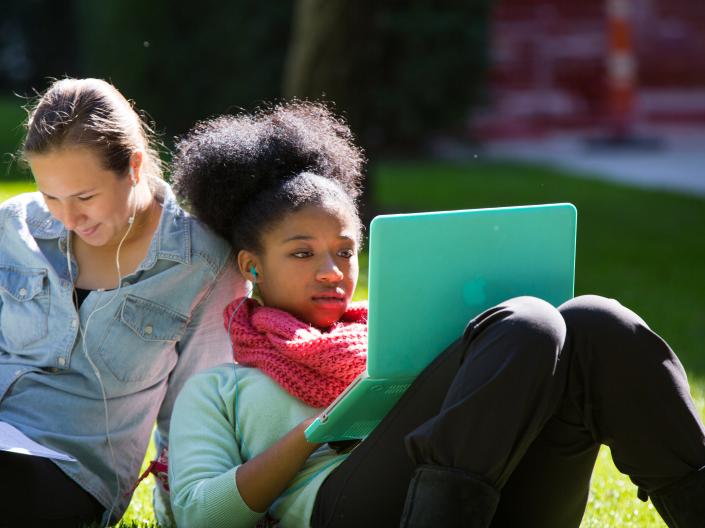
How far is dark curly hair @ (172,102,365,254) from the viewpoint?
8.79 feet

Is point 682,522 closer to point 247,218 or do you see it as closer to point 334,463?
point 334,463

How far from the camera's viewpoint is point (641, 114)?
13164 millimetres

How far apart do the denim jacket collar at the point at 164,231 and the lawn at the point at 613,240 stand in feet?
2.36

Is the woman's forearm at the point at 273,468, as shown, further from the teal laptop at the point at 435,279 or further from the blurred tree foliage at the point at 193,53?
the blurred tree foliage at the point at 193,53

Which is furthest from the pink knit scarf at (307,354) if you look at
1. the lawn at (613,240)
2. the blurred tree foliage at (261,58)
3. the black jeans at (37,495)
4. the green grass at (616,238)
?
the blurred tree foliage at (261,58)

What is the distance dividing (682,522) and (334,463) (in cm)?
74

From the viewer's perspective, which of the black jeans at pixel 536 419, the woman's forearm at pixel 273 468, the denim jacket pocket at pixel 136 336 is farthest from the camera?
the denim jacket pocket at pixel 136 336

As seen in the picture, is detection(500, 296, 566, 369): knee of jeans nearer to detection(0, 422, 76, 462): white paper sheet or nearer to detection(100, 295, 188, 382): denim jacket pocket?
detection(100, 295, 188, 382): denim jacket pocket

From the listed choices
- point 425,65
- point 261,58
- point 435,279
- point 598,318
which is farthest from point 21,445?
point 261,58

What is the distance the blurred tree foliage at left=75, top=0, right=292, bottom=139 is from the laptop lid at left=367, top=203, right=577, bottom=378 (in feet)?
31.8

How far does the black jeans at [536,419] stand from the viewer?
6.84ft

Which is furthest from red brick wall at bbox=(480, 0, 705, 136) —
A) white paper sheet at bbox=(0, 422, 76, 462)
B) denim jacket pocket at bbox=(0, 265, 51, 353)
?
white paper sheet at bbox=(0, 422, 76, 462)

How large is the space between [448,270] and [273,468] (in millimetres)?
554

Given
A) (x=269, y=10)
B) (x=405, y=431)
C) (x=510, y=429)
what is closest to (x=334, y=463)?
(x=405, y=431)
